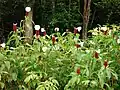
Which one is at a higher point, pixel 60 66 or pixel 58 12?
pixel 60 66

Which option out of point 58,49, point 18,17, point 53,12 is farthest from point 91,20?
point 58,49

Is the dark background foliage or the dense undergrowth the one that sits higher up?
the dense undergrowth

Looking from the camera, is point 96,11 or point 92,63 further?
point 96,11

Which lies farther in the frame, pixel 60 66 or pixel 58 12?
pixel 58 12

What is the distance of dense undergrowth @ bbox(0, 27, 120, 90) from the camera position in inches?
91.0

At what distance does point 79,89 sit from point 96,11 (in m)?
7.87

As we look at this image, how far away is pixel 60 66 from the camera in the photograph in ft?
8.32

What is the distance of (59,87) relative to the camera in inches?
100

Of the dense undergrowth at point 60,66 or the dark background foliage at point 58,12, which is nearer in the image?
the dense undergrowth at point 60,66

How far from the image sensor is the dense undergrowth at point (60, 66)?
7.58 ft

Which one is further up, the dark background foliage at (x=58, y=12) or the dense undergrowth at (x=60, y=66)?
the dense undergrowth at (x=60, y=66)

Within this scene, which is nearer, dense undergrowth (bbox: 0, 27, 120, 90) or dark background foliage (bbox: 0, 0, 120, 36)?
dense undergrowth (bbox: 0, 27, 120, 90)

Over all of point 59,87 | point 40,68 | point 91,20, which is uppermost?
point 40,68

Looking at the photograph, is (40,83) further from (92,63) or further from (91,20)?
(91,20)
